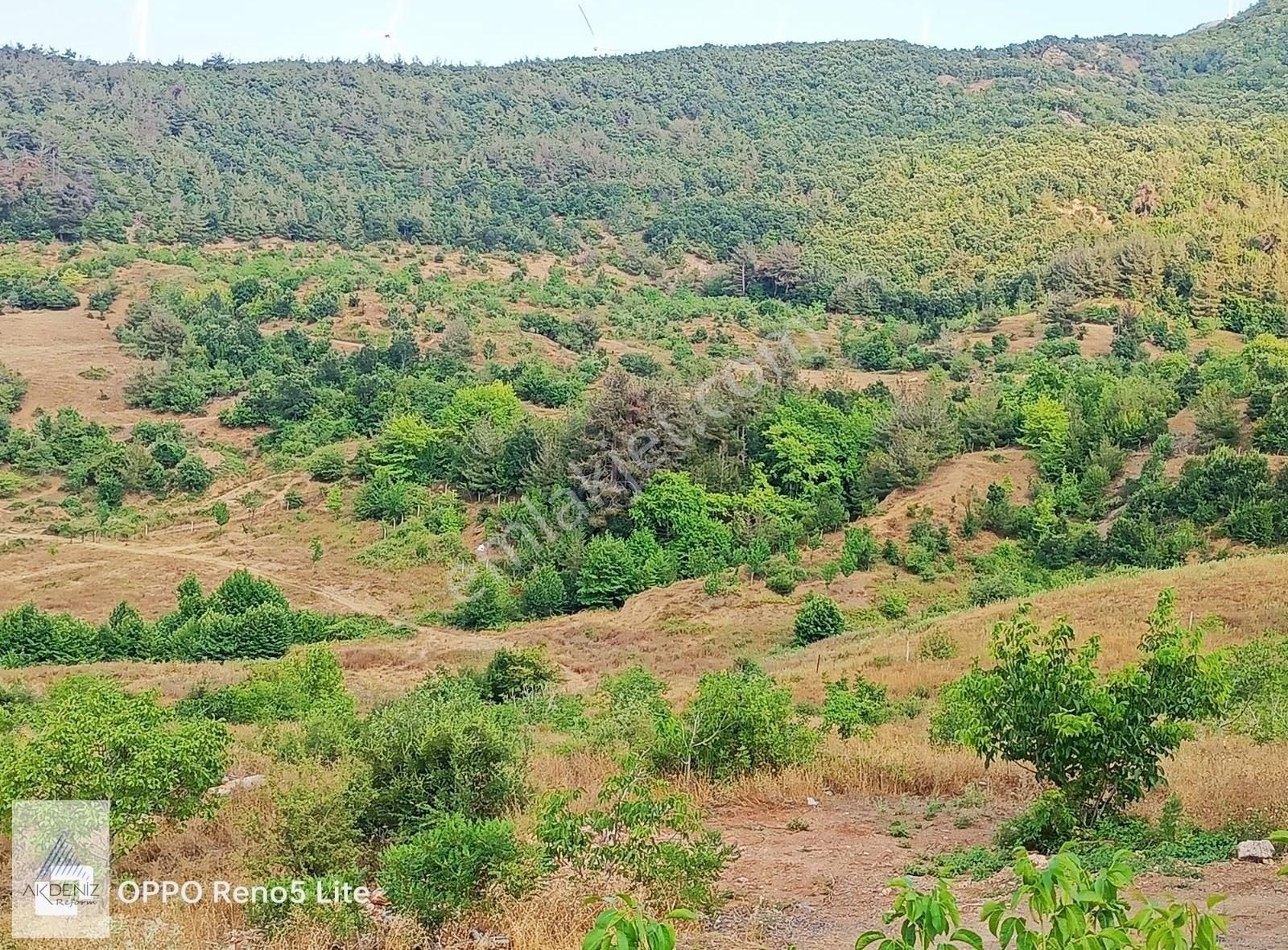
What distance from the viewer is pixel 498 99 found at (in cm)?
11606

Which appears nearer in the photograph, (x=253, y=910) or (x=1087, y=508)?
(x=253, y=910)

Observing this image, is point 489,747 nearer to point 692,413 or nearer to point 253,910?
point 253,910

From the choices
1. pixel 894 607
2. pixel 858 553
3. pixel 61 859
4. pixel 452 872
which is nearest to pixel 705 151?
pixel 858 553

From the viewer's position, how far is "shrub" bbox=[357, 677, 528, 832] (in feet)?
25.5

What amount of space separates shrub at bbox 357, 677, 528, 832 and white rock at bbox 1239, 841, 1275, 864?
4.85 meters

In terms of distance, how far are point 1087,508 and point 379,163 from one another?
270 ft

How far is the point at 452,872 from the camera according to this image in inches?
243

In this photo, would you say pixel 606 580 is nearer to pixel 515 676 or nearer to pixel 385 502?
pixel 515 676

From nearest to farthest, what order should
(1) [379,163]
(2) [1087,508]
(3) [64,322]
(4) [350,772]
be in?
(4) [350,772] → (2) [1087,508] → (3) [64,322] → (1) [379,163]

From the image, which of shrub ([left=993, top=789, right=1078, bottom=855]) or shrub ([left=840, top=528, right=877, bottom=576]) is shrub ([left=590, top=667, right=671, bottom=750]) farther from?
shrub ([left=840, top=528, right=877, bottom=576])

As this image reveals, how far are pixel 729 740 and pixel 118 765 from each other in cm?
503

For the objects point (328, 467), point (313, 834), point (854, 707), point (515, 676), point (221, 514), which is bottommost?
point (515, 676)

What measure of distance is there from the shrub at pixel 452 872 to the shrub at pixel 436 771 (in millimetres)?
1250

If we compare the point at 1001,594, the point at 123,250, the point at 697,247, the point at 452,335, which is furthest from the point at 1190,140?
the point at 123,250
